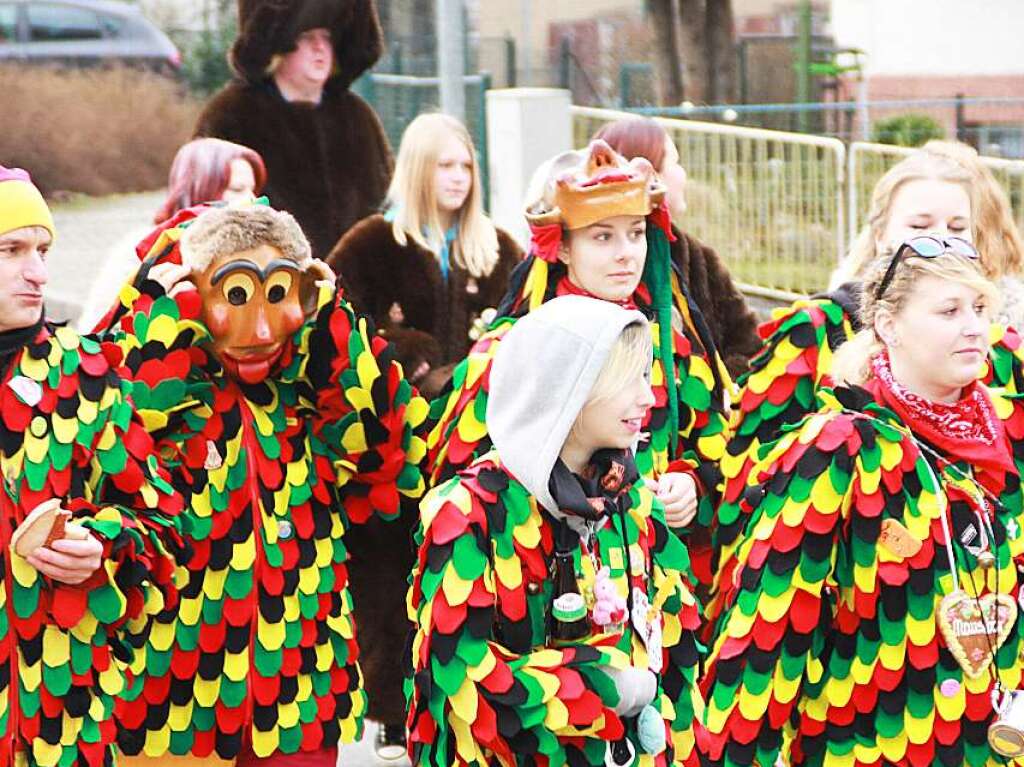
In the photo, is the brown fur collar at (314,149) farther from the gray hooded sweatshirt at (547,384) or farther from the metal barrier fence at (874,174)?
the metal barrier fence at (874,174)

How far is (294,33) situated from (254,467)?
3.17 m

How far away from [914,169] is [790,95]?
18.9m

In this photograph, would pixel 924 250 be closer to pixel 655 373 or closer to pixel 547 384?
pixel 655 373

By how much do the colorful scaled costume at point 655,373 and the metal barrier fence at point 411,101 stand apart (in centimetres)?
559

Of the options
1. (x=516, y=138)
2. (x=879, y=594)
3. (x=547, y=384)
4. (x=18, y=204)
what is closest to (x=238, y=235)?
(x=18, y=204)

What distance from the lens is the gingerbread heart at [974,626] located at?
14.1 feet

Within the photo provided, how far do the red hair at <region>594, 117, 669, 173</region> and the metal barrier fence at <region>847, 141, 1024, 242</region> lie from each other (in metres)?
6.25

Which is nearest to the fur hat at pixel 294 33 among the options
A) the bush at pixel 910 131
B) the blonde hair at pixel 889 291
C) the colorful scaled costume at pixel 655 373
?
the colorful scaled costume at pixel 655 373

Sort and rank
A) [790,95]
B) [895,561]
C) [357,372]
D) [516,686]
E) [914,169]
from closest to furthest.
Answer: [516,686], [895,561], [357,372], [914,169], [790,95]

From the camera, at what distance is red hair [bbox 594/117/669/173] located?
6.00 metres

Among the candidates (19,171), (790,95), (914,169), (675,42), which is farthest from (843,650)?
(790,95)

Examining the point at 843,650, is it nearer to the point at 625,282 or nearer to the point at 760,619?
the point at 760,619

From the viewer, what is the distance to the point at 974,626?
431 centimetres

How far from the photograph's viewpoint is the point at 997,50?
2288 centimetres
